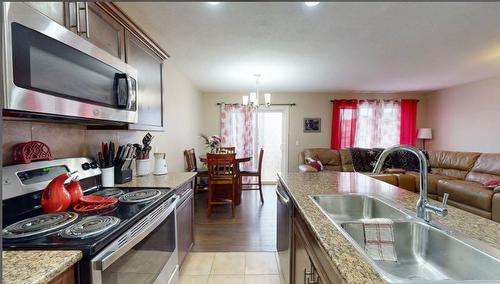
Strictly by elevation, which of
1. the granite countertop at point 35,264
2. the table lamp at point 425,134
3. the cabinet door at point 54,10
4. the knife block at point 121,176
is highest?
the cabinet door at point 54,10

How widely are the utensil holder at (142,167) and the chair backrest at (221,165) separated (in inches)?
51.4

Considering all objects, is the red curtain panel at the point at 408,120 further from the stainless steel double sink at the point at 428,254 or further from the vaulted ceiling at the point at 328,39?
the stainless steel double sink at the point at 428,254

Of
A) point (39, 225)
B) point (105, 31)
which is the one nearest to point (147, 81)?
point (105, 31)

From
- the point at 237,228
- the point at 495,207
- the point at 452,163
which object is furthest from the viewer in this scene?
the point at 452,163

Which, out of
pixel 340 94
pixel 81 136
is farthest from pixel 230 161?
pixel 340 94

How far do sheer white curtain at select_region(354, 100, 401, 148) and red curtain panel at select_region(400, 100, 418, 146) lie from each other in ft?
0.29

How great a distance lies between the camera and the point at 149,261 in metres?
Answer: 1.46

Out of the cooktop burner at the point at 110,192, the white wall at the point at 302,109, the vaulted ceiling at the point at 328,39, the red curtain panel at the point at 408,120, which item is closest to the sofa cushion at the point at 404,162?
the red curtain panel at the point at 408,120

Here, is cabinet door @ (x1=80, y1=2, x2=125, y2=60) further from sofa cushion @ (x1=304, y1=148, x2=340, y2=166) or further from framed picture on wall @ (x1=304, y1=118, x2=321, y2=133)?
framed picture on wall @ (x1=304, y1=118, x2=321, y2=133)

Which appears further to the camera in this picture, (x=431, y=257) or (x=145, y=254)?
(x=145, y=254)

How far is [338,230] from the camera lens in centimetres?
103

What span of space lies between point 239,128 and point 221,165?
7.44ft

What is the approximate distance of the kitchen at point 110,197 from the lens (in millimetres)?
883

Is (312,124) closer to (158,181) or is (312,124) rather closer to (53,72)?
(158,181)
